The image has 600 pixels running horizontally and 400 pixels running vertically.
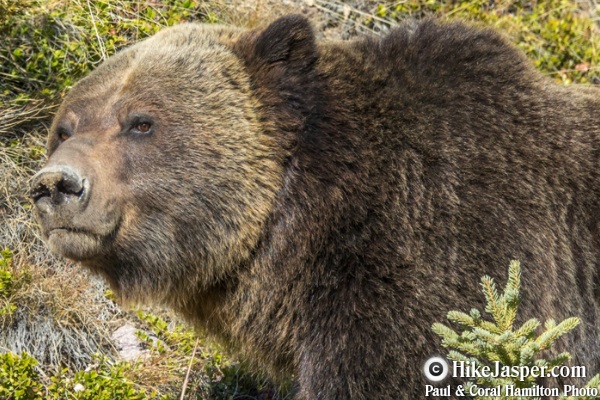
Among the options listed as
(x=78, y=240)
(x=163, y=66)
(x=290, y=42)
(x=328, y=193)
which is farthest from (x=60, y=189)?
(x=290, y=42)

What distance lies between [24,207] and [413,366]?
3.78 m

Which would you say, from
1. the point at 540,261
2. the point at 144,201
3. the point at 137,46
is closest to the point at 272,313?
the point at 144,201

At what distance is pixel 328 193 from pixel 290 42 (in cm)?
92

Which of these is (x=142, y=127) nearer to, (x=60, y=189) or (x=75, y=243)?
(x=60, y=189)

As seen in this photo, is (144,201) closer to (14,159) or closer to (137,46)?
(137,46)

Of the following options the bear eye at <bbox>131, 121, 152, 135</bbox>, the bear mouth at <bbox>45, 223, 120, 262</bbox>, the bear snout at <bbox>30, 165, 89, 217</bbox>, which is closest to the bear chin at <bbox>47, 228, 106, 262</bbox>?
the bear mouth at <bbox>45, 223, 120, 262</bbox>

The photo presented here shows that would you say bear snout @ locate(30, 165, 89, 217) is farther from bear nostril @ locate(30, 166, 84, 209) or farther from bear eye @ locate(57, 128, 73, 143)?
bear eye @ locate(57, 128, 73, 143)

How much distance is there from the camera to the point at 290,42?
16.0 ft

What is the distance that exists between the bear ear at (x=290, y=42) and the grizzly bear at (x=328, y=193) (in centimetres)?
1

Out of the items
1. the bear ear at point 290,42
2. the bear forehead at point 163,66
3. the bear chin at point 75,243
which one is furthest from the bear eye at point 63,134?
the bear ear at point 290,42

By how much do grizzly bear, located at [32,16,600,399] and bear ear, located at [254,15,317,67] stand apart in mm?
11

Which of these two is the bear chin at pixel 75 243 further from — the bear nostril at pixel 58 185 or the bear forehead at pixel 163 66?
the bear forehead at pixel 163 66

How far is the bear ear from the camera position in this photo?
16.0ft

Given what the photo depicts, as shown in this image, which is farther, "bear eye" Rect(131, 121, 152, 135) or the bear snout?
"bear eye" Rect(131, 121, 152, 135)
